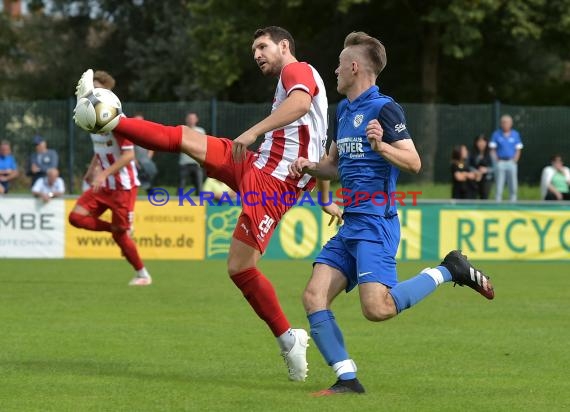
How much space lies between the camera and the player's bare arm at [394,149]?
668 cm

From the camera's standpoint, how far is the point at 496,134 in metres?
23.7

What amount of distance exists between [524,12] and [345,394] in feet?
95.5

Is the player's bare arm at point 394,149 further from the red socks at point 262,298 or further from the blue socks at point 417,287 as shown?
the red socks at point 262,298

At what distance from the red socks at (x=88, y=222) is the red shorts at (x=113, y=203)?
0.30ft

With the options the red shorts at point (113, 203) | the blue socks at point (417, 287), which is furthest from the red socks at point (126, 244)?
the blue socks at point (417, 287)

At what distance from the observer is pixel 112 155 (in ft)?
45.3

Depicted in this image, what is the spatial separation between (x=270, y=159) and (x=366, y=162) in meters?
0.93

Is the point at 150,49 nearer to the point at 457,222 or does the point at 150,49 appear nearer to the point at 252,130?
the point at 457,222

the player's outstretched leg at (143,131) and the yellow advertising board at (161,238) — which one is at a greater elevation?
the player's outstretched leg at (143,131)

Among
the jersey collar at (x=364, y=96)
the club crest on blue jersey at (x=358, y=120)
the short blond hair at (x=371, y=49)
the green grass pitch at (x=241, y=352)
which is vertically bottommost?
the green grass pitch at (x=241, y=352)

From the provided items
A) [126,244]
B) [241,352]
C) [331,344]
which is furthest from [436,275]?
[126,244]

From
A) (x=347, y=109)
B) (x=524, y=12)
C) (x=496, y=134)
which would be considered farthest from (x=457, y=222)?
(x=524, y=12)

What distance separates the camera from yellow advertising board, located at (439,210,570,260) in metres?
19.8

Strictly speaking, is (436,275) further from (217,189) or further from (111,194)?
(217,189)
